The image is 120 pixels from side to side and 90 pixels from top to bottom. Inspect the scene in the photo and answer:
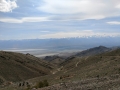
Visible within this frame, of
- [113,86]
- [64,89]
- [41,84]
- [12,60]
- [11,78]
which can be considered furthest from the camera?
[12,60]

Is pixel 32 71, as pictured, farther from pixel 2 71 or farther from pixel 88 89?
pixel 88 89

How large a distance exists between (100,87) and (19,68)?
80.5 m

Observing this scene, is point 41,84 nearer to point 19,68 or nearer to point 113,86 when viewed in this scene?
point 113,86

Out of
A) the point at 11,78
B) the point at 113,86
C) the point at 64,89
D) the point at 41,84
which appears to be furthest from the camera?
the point at 11,78

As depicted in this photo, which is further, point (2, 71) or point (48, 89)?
point (2, 71)

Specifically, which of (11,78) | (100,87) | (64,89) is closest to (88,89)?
(100,87)

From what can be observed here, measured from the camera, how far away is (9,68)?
3615 inches

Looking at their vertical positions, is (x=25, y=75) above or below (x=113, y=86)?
below

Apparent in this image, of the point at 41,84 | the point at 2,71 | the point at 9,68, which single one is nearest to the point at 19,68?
the point at 9,68

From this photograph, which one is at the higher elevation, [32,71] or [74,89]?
[74,89]

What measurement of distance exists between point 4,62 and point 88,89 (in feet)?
271

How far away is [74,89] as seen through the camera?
19.5 m

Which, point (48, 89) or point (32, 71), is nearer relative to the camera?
point (48, 89)

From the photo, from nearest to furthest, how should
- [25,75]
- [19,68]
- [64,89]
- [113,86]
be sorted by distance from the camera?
1. [113,86]
2. [64,89]
3. [25,75]
4. [19,68]
